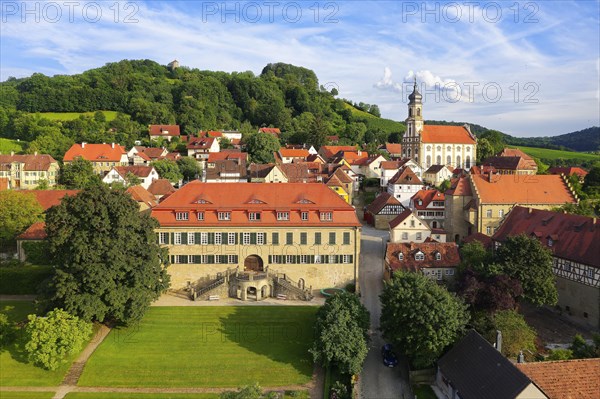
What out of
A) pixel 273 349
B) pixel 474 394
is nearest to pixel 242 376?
pixel 273 349

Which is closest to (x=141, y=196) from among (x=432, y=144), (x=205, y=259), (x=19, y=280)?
(x=19, y=280)

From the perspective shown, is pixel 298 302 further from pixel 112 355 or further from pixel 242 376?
pixel 112 355

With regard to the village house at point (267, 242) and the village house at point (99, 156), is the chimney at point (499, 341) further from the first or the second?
the village house at point (99, 156)

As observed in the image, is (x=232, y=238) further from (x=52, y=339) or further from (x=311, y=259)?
(x=52, y=339)

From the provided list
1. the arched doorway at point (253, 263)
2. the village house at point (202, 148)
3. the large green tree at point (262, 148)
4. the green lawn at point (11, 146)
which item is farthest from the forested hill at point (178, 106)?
the arched doorway at point (253, 263)

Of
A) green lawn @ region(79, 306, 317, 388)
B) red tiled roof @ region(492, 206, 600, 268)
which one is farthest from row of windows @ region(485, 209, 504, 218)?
green lawn @ region(79, 306, 317, 388)

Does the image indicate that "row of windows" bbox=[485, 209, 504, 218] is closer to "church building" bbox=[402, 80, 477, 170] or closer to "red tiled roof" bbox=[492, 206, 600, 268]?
"red tiled roof" bbox=[492, 206, 600, 268]
